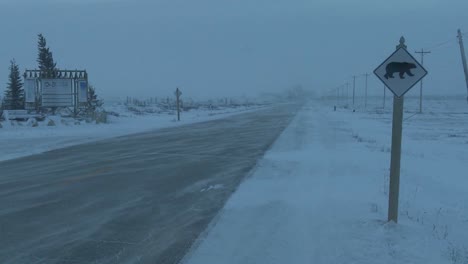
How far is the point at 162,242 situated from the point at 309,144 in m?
15.3

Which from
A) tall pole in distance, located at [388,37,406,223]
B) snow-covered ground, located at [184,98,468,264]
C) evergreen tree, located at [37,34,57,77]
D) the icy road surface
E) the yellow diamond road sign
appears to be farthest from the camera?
evergreen tree, located at [37,34,57,77]

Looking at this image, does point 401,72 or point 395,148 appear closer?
point 401,72

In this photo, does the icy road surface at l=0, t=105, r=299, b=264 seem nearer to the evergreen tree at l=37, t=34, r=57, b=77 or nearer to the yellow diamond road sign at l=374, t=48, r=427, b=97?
the yellow diamond road sign at l=374, t=48, r=427, b=97

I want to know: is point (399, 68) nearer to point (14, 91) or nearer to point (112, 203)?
point (112, 203)

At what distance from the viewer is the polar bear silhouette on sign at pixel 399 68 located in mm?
7223

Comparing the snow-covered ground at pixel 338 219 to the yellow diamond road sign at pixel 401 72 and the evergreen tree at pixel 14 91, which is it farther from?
the evergreen tree at pixel 14 91

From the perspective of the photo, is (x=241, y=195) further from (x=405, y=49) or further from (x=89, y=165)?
(x=89, y=165)

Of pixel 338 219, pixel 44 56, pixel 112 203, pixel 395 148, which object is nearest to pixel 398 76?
pixel 395 148

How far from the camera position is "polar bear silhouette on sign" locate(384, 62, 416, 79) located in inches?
284

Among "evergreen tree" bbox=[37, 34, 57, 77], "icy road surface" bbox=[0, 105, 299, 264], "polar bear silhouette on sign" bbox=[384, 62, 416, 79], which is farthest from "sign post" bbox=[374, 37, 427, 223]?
"evergreen tree" bbox=[37, 34, 57, 77]

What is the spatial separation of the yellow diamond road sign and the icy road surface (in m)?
3.47

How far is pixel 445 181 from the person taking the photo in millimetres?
12133

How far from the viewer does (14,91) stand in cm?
4819

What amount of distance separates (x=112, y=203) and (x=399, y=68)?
18.4 ft
